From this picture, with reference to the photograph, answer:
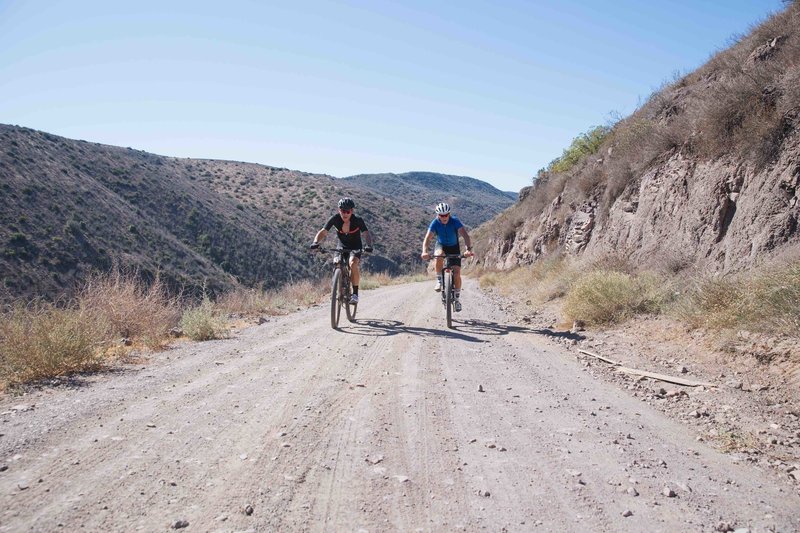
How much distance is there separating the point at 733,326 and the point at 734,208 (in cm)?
407

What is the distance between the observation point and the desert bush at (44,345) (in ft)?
18.3

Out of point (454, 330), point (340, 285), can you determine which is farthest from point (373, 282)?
point (454, 330)

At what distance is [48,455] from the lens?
11.3 ft

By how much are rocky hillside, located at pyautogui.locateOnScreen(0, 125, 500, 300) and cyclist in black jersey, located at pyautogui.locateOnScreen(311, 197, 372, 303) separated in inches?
190

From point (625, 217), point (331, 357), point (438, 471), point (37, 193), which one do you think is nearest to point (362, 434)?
point (438, 471)

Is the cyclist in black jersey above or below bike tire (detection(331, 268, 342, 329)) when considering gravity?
above

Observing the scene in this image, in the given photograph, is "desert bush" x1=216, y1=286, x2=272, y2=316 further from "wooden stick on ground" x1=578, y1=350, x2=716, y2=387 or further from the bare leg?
"wooden stick on ground" x1=578, y1=350, x2=716, y2=387

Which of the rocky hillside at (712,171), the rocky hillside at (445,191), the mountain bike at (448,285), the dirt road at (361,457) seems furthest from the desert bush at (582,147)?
the rocky hillside at (445,191)

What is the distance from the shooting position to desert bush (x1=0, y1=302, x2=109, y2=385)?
219 inches

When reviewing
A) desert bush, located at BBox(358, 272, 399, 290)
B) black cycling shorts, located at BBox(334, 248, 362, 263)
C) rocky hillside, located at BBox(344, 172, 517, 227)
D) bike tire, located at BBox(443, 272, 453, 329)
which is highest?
rocky hillside, located at BBox(344, 172, 517, 227)

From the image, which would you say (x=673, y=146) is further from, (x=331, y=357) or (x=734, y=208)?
(x=331, y=357)

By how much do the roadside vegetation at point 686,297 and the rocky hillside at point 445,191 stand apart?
308 ft

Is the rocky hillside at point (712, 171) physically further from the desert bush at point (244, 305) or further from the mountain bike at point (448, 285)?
the desert bush at point (244, 305)

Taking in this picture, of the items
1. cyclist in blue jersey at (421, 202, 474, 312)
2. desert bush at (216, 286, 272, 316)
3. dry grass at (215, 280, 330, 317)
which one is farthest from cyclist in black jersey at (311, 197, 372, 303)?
desert bush at (216, 286, 272, 316)
